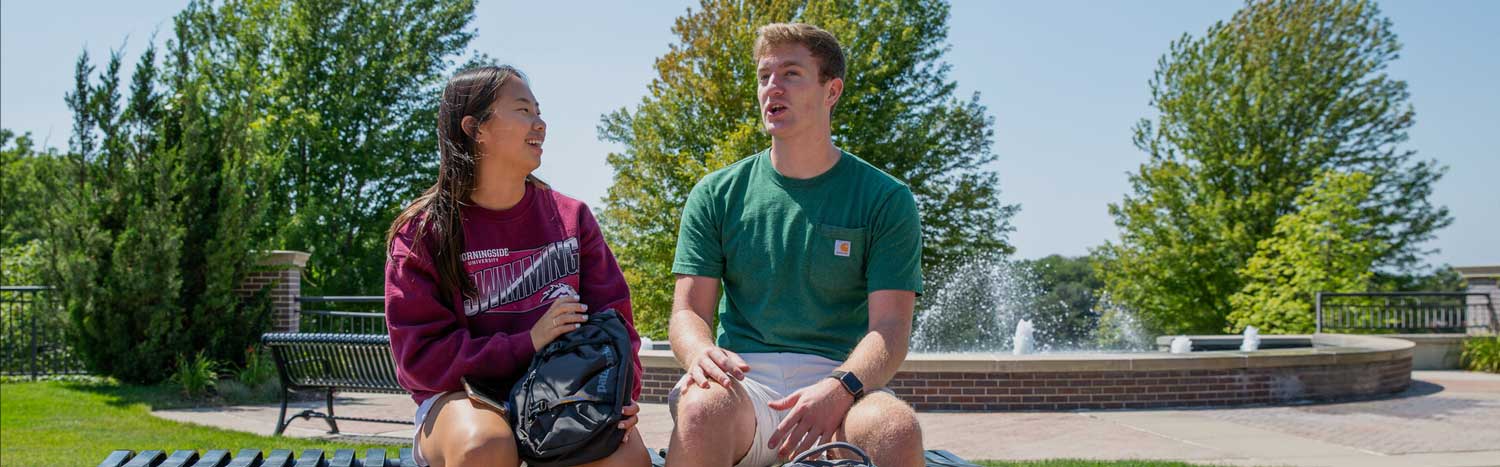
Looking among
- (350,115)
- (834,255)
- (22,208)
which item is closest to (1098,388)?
(834,255)

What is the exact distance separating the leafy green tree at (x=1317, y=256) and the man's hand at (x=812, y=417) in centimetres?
1958

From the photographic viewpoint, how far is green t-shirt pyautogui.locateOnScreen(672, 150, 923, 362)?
9.28ft

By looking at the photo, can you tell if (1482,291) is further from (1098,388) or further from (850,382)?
(850,382)

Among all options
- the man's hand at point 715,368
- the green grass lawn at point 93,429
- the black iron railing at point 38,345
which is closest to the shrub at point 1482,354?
the green grass lawn at point 93,429

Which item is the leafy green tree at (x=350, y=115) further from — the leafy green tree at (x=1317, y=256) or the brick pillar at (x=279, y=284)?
the leafy green tree at (x=1317, y=256)

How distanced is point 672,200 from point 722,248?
19.2m

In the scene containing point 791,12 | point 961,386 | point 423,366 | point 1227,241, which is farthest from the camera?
point 1227,241

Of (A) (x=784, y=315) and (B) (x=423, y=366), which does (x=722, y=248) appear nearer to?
(A) (x=784, y=315)

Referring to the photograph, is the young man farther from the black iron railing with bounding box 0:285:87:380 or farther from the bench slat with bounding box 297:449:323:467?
the black iron railing with bounding box 0:285:87:380

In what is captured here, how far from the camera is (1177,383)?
31.1ft

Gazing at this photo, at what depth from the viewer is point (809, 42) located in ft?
9.45

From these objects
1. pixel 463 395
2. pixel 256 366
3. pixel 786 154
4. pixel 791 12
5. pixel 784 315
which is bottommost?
pixel 256 366

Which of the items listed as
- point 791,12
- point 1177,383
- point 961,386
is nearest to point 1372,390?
point 1177,383

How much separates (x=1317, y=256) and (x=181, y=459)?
2116 cm
